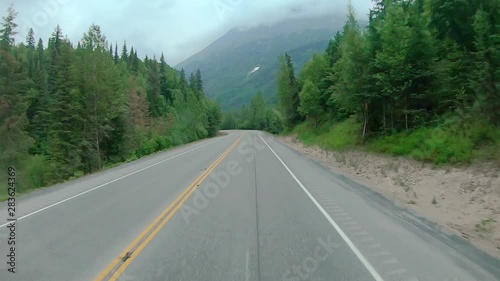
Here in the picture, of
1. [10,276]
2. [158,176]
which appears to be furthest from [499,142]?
[10,276]

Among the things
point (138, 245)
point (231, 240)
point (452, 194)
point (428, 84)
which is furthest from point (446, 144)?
point (138, 245)

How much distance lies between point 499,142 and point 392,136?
921cm

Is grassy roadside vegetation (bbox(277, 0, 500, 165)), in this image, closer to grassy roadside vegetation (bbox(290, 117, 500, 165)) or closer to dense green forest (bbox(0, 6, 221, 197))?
grassy roadside vegetation (bbox(290, 117, 500, 165))

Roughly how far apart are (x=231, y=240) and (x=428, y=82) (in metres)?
18.8

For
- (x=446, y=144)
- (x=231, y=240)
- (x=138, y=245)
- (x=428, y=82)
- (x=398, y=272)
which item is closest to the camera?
(x=398, y=272)

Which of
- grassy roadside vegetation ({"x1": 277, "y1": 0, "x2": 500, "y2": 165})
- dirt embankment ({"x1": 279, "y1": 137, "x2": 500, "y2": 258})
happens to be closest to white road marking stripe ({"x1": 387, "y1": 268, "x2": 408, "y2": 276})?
dirt embankment ({"x1": 279, "y1": 137, "x2": 500, "y2": 258})

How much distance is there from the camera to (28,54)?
82.9 meters

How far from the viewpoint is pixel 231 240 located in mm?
7066

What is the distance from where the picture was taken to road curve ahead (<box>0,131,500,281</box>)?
552 centimetres

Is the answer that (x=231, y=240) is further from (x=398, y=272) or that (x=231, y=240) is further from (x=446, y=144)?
(x=446, y=144)

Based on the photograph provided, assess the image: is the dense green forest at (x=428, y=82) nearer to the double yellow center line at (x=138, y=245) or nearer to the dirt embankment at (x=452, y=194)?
the dirt embankment at (x=452, y=194)

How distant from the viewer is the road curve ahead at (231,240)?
5520 millimetres

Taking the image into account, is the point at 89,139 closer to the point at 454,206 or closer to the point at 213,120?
the point at 454,206

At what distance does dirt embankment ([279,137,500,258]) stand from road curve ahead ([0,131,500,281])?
0.87m
